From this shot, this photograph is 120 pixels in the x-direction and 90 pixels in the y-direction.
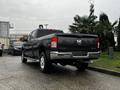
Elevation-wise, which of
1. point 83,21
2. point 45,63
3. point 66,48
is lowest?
point 45,63

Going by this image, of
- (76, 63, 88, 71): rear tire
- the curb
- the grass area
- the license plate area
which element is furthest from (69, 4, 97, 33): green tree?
the license plate area

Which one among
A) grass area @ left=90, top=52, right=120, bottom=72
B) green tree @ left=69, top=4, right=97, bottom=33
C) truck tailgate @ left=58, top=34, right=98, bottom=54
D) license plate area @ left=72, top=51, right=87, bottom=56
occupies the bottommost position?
grass area @ left=90, top=52, right=120, bottom=72

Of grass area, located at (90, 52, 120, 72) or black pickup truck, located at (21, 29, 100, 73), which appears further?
grass area, located at (90, 52, 120, 72)

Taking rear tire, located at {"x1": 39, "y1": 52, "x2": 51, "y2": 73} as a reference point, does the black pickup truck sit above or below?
above

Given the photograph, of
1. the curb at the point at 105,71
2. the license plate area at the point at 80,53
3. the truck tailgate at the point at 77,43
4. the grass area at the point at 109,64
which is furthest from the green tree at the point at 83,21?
the license plate area at the point at 80,53

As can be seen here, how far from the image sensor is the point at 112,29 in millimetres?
22797

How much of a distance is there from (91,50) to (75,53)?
80 cm

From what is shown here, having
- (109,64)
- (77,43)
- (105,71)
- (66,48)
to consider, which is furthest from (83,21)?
(66,48)

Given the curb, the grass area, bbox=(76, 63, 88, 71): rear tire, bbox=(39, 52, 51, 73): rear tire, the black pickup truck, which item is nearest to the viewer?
the black pickup truck

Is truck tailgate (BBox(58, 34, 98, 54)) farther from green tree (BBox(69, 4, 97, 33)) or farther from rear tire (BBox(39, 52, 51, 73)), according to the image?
green tree (BBox(69, 4, 97, 33))

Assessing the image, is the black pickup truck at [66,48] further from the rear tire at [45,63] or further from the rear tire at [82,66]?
the rear tire at [82,66]

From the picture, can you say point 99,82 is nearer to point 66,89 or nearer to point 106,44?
point 66,89

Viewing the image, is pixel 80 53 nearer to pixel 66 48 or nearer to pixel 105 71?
pixel 66 48

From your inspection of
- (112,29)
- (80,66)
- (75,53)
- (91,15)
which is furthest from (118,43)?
(75,53)
